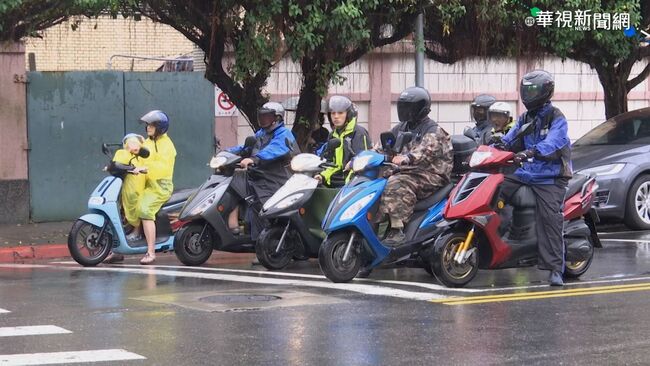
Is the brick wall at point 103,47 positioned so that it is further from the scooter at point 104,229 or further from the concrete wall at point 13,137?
the scooter at point 104,229

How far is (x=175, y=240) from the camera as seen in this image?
12.0 metres

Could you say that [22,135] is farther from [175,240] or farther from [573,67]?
[573,67]

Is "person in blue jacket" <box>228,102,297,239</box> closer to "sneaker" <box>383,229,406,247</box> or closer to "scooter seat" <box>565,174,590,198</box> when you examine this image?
"sneaker" <box>383,229,406,247</box>

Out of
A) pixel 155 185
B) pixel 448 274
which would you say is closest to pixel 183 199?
pixel 155 185

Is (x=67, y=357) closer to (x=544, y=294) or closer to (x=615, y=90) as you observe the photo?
(x=544, y=294)

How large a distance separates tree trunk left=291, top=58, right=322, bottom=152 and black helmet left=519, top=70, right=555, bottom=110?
238 inches

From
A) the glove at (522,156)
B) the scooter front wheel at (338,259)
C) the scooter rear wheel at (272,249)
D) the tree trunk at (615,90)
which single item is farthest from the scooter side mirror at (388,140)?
the tree trunk at (615,90)

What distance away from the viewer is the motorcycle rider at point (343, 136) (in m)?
11.2

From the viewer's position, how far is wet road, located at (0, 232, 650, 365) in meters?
6.99

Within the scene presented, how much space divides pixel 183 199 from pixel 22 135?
16.4 feet

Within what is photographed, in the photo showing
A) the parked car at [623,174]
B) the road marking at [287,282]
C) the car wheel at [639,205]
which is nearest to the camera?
the road marking at [287,282]

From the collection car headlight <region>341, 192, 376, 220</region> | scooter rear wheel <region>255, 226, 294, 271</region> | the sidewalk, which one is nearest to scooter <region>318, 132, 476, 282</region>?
car headlight <region>341, 192, 376, 220</region>

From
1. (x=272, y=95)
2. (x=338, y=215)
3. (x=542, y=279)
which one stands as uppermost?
(x=272, y=95)

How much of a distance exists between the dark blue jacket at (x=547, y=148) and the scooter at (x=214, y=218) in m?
3.37
